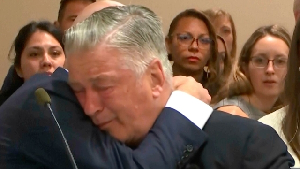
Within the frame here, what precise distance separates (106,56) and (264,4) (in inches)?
115

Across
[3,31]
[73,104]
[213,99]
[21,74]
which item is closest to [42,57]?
[21,74]

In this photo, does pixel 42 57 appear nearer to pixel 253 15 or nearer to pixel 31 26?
pixel 31 26

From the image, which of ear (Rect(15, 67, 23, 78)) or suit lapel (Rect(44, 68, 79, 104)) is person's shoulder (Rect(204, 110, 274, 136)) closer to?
suit lapel (Rect(44, 68, 79, 104))

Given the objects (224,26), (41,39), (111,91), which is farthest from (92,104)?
(224,26)

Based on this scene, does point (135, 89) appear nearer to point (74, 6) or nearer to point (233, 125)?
point (233, 125)

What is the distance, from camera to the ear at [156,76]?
3.82ft

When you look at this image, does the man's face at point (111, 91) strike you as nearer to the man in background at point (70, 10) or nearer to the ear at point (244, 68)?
the ear at point (244, 68)

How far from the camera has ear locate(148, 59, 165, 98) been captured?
117cm

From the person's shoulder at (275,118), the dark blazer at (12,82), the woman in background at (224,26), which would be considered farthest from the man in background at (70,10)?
the person's shoulder at (275,118)

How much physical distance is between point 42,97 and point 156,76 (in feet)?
0.81

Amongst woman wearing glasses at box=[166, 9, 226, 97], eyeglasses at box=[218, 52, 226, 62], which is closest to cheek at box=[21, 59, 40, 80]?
woman wearing glasses at box=[166, 9, 226, 97]

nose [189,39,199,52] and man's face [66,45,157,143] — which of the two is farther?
nose [189,39,199,52]

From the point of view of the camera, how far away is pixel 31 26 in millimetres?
2463

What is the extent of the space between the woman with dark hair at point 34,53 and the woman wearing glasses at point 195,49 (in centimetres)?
51
